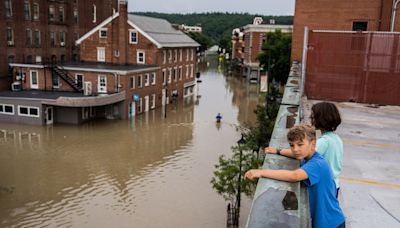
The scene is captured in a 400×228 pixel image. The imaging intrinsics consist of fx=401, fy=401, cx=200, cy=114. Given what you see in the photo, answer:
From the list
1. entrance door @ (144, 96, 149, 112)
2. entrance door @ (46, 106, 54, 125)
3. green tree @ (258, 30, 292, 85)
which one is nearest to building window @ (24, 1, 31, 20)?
entrance door @ (46, 106, 54, 125)

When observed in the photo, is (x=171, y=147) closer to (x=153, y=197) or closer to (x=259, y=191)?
(x=153, y=197)

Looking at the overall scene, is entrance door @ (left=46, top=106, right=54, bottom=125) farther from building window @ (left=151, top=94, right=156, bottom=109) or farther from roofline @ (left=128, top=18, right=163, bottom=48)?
roofline @ (left=128, top=18, right=163, bottom=48)

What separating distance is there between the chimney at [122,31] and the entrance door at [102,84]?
19.3 ft

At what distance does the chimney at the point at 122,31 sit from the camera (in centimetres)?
3519

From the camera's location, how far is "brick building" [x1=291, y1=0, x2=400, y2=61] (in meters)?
16.6

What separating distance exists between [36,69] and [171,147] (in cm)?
1566

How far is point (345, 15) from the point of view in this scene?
17219 millimetres

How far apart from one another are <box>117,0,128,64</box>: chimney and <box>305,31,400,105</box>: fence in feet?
86.3

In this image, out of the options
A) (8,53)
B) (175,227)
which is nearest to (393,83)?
(175,227)

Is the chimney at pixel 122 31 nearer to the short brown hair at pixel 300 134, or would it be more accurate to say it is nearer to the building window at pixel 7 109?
the building window at pixel 7 109

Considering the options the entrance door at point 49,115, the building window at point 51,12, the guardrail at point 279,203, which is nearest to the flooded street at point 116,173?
the entrance door at point 49,115

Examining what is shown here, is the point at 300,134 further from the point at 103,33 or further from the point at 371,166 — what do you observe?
the point at 103,33

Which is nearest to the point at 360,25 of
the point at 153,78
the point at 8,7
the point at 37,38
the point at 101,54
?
the point at 153,78

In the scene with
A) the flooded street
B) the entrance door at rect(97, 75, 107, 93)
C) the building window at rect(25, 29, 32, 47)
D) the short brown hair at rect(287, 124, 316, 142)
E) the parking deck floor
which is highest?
the building window at rect(25, 29, 32, 47)
